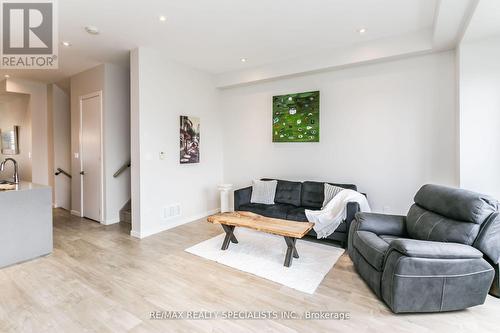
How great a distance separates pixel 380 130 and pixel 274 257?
98.9 inches

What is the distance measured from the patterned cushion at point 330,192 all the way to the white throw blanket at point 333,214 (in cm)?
21

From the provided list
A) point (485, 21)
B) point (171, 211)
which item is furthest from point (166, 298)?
point (485, 21)

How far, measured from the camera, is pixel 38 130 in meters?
5.77

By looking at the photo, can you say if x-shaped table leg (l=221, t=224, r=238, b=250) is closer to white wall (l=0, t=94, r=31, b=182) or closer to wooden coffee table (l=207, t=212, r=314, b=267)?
wooden coffee table (l=207, t=212, r=314, b=267)

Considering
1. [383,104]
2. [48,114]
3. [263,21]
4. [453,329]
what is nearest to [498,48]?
[383,104]

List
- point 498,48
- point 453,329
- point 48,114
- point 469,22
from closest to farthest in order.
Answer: point 453,329 → point 469,22 → point 498,48 → point 48,114

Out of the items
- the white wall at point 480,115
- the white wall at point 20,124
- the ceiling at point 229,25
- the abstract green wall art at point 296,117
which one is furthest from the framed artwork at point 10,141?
the white wall at point 480,115

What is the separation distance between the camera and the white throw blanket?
3465mm

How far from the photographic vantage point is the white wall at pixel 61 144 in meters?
5.67

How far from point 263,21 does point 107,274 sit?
3.42 meters

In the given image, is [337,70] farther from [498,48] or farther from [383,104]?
[498,48]

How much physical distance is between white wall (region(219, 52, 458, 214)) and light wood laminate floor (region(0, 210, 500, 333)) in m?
1.52

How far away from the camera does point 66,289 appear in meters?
2.45

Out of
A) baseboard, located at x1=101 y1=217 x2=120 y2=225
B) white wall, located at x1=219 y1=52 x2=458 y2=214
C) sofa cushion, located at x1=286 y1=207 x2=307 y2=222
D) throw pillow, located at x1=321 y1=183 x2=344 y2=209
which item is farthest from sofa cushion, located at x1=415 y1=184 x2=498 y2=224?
baseboard, located at x1=101 y1=217 x2=120 y2=225
